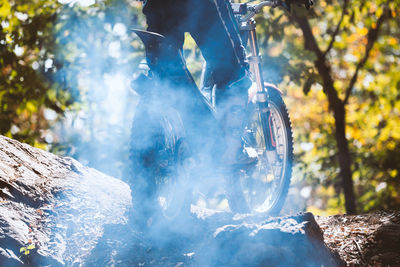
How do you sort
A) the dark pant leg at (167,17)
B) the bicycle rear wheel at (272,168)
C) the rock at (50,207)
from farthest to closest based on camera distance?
the bicycle rear wheel at (272,168)
the dark pant leg at (167,17)
the rock at (50,207)

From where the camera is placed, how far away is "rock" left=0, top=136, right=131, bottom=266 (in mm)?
2418

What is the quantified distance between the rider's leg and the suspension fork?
0.54 meters

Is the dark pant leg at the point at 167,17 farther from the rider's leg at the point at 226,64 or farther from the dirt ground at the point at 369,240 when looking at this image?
the dirt ground at the point at 369,240

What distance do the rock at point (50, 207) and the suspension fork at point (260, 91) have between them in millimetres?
1383

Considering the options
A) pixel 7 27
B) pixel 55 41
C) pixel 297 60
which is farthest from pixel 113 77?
pixel 297 60

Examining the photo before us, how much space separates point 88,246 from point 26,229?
0.40 meters

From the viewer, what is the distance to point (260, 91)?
3.63 metres

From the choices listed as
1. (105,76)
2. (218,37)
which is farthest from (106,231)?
(105,76)

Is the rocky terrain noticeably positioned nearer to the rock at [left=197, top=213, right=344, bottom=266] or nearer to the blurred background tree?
the rock at [left=197, top=213, right=344, bottom=266]

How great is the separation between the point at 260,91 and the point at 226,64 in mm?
763

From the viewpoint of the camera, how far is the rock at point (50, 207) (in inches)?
95.2

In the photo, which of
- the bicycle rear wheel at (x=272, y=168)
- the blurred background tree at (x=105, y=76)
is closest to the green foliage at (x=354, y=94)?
the blurred background tree at (x=105, y=76)

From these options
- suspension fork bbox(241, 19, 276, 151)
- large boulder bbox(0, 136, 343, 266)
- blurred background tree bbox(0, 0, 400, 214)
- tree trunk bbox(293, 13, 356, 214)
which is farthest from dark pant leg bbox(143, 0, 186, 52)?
tree trunk bbox(293, 13, 356, 214)

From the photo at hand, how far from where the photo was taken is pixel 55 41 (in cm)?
515
